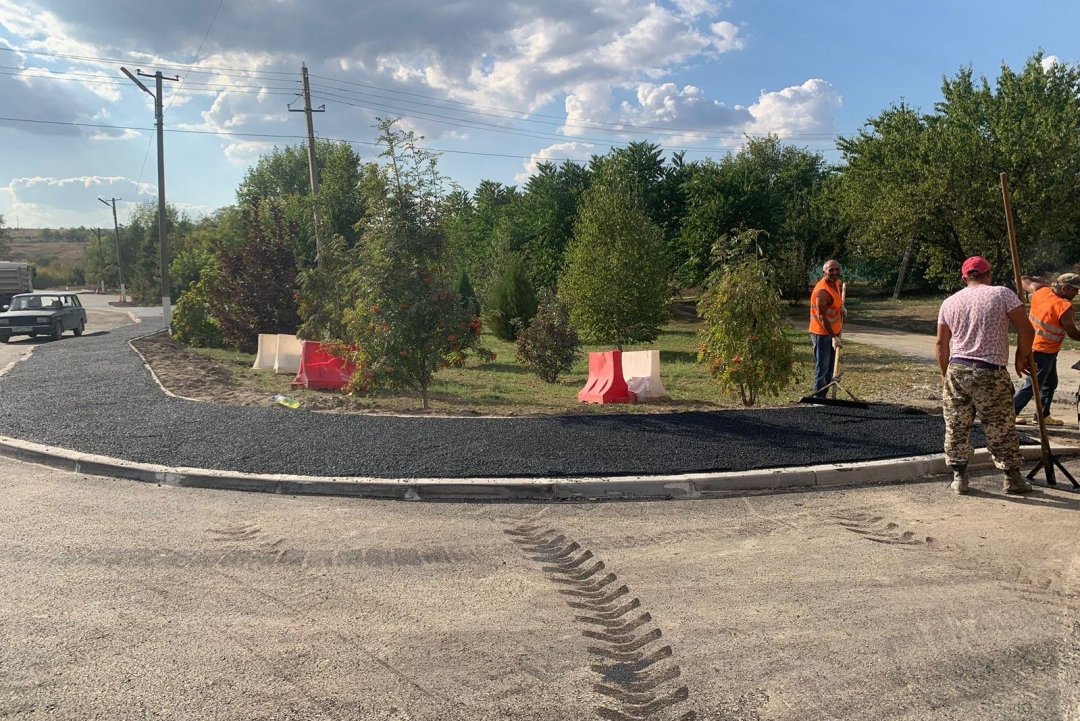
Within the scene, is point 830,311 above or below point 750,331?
above

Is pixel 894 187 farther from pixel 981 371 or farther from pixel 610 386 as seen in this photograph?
pixel 981 371

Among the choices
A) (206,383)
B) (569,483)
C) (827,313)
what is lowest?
(569,483)

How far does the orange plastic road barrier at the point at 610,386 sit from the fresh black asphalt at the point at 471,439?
213 centimetres

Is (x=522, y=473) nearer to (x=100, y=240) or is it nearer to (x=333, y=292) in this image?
(x=333, y=292)

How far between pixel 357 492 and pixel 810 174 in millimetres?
48438

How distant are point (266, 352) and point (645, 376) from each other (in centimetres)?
814

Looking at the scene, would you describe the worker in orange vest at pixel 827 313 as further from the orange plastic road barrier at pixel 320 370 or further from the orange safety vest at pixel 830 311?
the orange plastic road barrier at pixel 320 370

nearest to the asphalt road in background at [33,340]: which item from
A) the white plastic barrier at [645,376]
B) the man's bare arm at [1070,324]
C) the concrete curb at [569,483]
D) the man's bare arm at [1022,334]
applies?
the concrete curb at [569,483]

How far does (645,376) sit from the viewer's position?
35.9 feet

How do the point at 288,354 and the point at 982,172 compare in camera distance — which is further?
Answer: the point at 982,172

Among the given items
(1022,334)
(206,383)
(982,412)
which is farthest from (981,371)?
(206,383)

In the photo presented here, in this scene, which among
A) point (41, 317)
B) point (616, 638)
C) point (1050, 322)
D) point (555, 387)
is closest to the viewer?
point (616, 638)

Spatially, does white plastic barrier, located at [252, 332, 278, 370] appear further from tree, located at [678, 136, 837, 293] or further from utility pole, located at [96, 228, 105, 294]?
utility pole, located at [96, 228, 105, 294]

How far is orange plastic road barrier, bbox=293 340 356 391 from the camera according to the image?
39.9 ft
